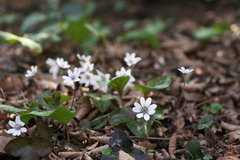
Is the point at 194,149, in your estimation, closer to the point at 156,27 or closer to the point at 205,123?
the point at 205,123

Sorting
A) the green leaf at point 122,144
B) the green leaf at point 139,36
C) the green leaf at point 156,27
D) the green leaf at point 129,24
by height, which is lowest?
the green leaf at point 129,24

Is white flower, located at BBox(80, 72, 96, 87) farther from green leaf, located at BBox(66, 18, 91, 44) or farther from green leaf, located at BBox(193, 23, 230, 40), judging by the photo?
green leaf, located at BBox(193, 23, 230, 40)

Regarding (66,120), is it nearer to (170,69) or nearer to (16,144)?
(16,144)

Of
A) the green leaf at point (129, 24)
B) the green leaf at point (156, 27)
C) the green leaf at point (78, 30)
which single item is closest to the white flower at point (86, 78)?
the green leaf at point (78, 30)

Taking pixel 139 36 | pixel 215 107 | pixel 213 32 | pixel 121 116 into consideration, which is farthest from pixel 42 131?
pixel 213 32

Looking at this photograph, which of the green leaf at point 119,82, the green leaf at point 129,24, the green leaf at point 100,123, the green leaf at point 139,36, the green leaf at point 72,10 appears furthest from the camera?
the green leaf at point 129,24

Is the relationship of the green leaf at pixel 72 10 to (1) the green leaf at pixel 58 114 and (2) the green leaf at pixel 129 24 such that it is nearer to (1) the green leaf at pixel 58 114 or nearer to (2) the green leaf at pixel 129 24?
(2) the green leaf at pixel 129 24
